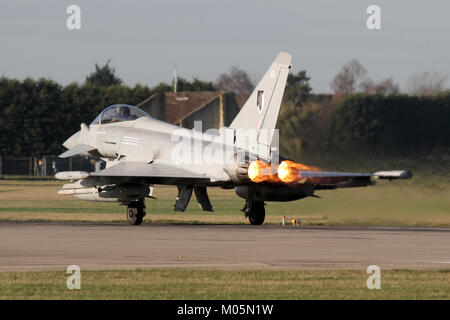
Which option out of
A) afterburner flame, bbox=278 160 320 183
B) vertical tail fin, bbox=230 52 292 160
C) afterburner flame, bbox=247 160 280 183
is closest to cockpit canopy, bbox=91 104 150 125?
vertical tail fin, bbox=230 52 292 160

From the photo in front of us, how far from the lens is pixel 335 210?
101 feet

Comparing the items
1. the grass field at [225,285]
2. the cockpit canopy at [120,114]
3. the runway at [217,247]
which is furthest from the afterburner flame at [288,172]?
the grass field at [225,285]

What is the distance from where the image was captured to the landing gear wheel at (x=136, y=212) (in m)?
31.6

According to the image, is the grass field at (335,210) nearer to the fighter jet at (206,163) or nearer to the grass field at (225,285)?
the fighter jet at (206,163)

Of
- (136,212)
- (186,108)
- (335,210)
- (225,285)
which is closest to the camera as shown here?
(225,285)

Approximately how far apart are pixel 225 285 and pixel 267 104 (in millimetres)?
14824

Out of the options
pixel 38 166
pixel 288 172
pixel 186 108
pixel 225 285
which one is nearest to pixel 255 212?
pixel 288 172

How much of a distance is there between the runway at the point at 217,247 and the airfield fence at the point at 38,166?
5862 centimetres

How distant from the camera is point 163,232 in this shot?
1079 inches

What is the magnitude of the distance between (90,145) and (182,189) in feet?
15.2

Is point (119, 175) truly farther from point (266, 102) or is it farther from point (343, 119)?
point (343, 119)

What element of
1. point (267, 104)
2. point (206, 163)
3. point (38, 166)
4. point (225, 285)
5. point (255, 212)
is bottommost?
point (38, 166)

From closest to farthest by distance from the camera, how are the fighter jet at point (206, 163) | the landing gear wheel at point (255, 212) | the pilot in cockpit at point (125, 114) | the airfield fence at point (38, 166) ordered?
the fighter jet at point (206, 163), the landing gear wheel at point (255, 212), the pilot in cockpit at point (125, 114), the airfield fence at point (38, 166)

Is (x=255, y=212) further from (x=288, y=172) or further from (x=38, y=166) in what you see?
(x=38, y=166)
